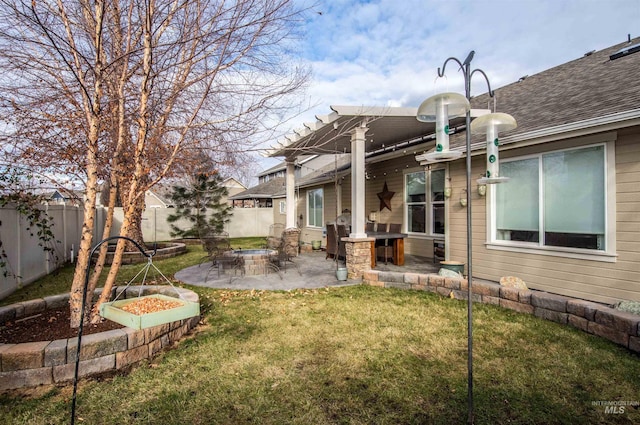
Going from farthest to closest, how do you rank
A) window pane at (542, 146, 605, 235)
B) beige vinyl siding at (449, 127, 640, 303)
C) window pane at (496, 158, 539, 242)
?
window pane at (496, 158, 539, 242), window pane at (542, 146, 605, 235), beige vinyl siding at (449, 127, 640, 303)

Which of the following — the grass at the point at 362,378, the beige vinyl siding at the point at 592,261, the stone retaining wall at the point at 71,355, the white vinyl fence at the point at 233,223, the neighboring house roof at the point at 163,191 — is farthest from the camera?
the white vinyl fence at the point at 233,223

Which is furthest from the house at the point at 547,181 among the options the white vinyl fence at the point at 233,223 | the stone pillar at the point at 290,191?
the white vinyl fence at the point at 233,223

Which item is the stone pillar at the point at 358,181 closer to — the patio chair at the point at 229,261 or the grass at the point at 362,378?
the grass at the point at 362,378

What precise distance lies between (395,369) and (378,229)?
727cm

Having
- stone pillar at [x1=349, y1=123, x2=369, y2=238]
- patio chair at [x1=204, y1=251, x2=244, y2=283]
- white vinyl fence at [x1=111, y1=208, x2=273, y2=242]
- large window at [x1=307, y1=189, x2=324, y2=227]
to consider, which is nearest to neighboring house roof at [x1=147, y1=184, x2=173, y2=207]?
white vinyl fence at [x1=111, y1=208, x2=273, y2=242]

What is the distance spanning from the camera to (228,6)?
13.3 ft

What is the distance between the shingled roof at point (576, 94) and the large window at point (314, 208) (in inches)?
289

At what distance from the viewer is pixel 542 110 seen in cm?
634

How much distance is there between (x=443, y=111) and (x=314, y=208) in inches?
490

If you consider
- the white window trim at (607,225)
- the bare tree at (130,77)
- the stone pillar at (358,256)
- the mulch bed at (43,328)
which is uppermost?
the bare tree at (130,77)

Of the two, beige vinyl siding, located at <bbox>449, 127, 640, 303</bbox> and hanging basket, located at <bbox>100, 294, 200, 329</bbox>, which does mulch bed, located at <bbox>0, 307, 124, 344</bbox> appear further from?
beige vinyl siding, located at <bbox>449, 127, 640, 303</bbox>

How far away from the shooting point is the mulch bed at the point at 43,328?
3498 millimetres

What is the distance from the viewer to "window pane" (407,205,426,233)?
9102 mm

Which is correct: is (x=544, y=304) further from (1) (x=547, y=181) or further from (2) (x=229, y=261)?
(2) (x=229, y=261)
